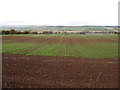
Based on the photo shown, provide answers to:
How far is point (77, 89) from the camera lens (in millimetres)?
8125

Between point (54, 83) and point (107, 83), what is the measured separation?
3.71 meters

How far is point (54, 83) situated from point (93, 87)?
2.62 meters

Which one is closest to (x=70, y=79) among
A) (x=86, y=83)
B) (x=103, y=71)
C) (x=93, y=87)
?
(x=86, y=83)

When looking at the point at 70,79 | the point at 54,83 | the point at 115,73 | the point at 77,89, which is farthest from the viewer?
the point at 115,73

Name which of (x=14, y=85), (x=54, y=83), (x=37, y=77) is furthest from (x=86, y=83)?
(x=14, y=85)

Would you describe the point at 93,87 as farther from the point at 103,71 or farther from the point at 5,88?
the point at 5,88

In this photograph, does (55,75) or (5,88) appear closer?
(5,88)

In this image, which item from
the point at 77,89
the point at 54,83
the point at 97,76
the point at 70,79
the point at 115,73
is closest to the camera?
the point at 77,89

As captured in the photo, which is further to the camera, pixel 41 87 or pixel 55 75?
pixel 55 75

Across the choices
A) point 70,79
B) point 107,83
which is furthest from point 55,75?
point 107,83

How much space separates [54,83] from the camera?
29.3 ft

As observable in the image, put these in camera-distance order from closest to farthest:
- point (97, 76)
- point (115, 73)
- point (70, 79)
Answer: point (70, 79), point (97, 76), point (115, 73)

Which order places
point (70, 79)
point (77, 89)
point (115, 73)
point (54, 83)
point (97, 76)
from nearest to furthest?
point (77, 89), point (54, 83), point (70, 79), point (97, 76), point (115, 73)

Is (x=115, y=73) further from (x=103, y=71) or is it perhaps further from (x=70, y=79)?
(x=70, y=79)
